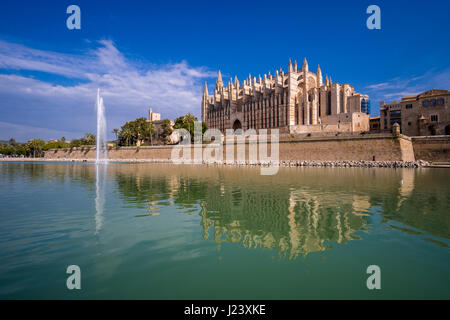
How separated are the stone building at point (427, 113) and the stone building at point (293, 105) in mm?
7313

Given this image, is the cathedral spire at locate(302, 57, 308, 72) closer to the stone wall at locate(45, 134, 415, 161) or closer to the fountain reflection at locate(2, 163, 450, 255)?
the stone wall at locate(45, 134, 415, 161)

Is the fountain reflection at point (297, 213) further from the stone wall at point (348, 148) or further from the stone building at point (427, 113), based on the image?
the stone building at point (427, 113)

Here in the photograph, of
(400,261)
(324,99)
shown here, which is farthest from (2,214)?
(324,99)

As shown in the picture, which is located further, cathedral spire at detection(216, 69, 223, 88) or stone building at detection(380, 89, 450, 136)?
cathedral spire at detection(216, 69, 223, 88)

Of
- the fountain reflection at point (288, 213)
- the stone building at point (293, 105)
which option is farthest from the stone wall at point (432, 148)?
the fountain reflection at point (288, 213)

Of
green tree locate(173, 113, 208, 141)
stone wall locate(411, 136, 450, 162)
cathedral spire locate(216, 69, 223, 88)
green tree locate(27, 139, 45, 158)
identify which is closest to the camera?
stone wall locate(411, 136, 450, 162)

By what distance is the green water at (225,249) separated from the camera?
376 cm

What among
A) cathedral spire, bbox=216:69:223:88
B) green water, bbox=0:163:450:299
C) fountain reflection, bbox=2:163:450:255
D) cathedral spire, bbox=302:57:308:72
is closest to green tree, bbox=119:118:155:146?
cathedral spire, bbox=216:69:223:88

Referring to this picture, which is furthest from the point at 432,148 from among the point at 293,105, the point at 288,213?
the point at 288,213

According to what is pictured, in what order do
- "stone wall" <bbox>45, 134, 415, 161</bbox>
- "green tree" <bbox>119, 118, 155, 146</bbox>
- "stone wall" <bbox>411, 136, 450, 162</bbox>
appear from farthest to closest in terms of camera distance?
"green tree" <bbox>119, 118, 155, 146</bbox> → "stone wall" <bbox>45, 134, 415, 161</bbox> → "stone wall" <bbox>411, 136, 450, 162</bbox>

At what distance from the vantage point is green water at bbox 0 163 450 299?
12.3ft

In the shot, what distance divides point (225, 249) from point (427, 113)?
47.9m

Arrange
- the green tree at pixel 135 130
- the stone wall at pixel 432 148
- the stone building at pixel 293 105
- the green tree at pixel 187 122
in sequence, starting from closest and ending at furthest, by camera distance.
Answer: the stone wall at pixel 432 148
the stone building at pixel 293 105
the green tree at pixel 187 122
the green tree at pixel 135 130

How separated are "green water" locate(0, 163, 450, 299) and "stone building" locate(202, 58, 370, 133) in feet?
142
